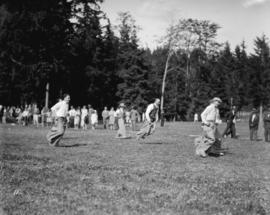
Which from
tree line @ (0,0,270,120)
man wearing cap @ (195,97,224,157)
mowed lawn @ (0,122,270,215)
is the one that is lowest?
mowed lawn @ (0,122,270,215)

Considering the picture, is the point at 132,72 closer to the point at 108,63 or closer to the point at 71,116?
the point at 108,63

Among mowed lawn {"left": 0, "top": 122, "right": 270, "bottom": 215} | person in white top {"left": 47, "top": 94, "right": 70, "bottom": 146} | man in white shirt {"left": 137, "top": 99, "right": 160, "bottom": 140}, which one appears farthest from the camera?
man in white shirt {"left": 137, "top": 99, "right": 160, "bottom": 140}

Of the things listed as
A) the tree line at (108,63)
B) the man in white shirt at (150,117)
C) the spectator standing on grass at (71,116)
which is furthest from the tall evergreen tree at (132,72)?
the man in white shirt at (150,117)

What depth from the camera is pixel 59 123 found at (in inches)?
691

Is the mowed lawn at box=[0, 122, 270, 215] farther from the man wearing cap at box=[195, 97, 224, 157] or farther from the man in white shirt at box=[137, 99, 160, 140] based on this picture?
the man in white shirt at box=[137, 99, 160, 140]

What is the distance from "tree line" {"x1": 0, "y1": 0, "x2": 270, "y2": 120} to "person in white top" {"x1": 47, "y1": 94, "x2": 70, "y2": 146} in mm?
24142

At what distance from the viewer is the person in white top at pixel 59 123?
689 inches

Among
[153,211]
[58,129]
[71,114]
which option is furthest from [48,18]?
[153,211]

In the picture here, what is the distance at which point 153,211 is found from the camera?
7.00 metres

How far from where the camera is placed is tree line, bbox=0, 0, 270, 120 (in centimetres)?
4134

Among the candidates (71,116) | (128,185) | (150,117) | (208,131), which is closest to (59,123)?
(150,117)

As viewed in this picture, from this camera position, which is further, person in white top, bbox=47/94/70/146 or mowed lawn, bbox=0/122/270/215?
person in white top, bbox=47/94/70/146

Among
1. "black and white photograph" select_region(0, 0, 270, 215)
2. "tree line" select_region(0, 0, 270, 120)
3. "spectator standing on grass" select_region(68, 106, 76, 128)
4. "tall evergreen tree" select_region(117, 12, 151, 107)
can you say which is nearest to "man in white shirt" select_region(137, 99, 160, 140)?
"black and white photograph" select_region(0, 0, 270, 215)

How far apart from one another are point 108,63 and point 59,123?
170 ft
